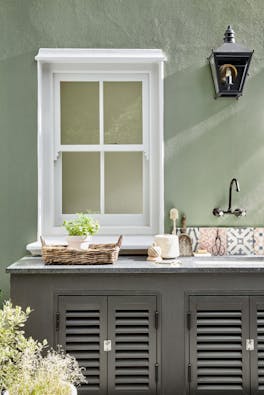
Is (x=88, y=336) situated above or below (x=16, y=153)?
below

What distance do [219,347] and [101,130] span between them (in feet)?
6.43

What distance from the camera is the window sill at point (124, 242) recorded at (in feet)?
12.8

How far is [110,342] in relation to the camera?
344cm

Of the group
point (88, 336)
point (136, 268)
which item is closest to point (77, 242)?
point (136, 268)

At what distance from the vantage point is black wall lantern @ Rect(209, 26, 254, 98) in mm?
3865

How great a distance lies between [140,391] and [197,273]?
35.3 inches

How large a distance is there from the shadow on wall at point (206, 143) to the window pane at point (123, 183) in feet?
0.87

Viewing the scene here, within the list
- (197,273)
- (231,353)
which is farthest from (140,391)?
(197,273)

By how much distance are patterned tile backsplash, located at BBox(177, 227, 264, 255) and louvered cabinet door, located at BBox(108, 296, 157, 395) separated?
81cm

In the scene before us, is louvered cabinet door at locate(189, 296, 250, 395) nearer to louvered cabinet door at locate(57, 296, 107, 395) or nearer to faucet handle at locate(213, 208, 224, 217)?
louvered cabinet door at locate(57, 296, 107, 395)

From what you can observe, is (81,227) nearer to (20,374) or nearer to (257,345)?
(20,374)

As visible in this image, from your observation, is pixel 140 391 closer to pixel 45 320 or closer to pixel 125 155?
pixel 45 320

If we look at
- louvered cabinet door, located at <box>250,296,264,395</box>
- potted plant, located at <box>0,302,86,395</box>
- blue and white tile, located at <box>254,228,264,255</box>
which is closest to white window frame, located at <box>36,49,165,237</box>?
blue and white tile, located at <box>254,228,264,255</box>

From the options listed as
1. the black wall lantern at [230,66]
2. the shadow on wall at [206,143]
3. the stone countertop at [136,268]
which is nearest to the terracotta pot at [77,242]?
the stone countertop at [136,268]
